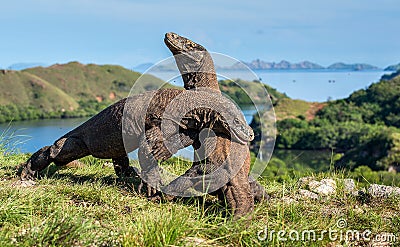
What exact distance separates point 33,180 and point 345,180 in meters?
5.00

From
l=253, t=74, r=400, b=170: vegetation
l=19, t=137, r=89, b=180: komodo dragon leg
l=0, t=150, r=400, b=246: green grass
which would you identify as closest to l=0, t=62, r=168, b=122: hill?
l=253, t=74, r=400, b=170: vegetation

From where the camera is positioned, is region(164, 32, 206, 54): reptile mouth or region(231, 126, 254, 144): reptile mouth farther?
region(164, 32, 206, 54): reptile mouth

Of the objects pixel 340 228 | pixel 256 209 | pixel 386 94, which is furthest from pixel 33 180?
pixel 386 94

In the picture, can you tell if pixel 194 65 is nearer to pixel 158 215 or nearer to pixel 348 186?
pixel 158 215

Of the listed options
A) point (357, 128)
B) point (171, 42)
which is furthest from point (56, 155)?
point (357, 128)

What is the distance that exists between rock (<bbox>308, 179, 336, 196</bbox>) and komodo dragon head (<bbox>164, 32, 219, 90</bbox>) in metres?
2.39

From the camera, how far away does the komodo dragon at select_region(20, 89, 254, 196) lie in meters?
5.93

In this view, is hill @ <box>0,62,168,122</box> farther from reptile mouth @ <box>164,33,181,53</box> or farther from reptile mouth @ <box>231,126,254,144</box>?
reptile mouth @ <box>231,126,254,144</box>

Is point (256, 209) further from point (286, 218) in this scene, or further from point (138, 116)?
point (138, 116)

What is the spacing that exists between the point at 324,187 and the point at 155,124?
3.03m

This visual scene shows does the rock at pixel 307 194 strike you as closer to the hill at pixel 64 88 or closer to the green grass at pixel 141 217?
the green grass at pixel 141 217

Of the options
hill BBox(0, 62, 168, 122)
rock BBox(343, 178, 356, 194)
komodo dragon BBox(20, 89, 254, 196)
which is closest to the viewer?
komodo dragon BBox(20, 89, 254, 196)

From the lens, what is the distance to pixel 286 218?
570 cm

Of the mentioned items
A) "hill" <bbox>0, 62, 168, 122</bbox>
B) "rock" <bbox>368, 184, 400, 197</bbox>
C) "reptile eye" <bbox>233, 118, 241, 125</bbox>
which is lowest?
"hill" <bbox>0, 62, 168, 122</bbox>
